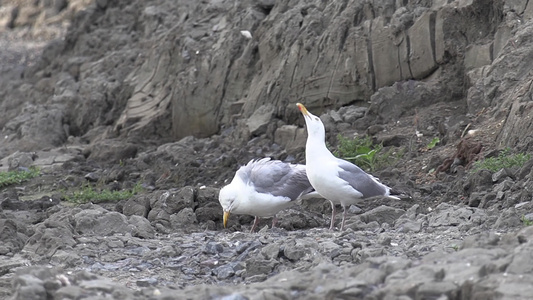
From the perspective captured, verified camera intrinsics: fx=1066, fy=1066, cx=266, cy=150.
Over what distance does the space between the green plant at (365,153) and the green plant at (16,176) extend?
239 inches

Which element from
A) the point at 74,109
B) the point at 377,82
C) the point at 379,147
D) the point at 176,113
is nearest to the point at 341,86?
the point at 377,82

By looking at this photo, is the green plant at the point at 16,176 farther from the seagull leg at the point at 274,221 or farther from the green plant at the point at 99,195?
the seagull leg at the point at 274,221

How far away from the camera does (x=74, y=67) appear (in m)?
26.0

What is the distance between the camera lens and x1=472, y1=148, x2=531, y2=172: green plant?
13.0 m

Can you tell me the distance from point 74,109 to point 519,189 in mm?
13487

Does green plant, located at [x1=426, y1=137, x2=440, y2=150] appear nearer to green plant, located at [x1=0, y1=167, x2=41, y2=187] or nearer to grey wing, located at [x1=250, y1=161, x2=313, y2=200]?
grey wing, located at [x1=250, y1=161, x2=313, y2=200]

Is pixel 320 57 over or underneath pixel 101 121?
over

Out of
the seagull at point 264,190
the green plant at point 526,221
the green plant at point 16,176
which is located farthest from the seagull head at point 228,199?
the green plant at point 16,176

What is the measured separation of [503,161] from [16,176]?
9.55 meters

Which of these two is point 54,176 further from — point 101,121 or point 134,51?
point 134,51

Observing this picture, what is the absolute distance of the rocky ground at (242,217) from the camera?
769 centimetres

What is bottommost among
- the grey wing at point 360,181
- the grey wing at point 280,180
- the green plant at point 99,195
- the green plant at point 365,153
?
the green plant at point 99,195

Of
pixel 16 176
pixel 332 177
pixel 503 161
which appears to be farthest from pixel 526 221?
pixel 16 176

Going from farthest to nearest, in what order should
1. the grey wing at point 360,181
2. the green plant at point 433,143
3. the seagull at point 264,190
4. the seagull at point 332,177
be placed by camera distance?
1. the green plant at point 433,143
2. the seagull at point 264,190
3. the grey wing at point 360,181
4. the seagull at point 332,177
